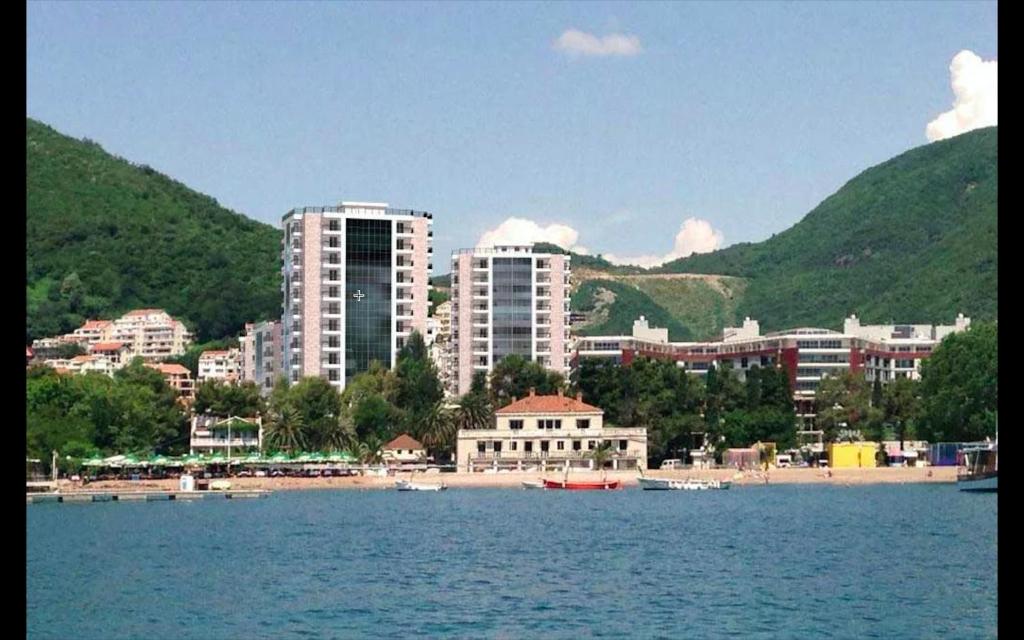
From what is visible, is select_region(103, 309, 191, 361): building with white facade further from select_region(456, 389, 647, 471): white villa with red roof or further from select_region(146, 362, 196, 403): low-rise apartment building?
select_region(456, 389, 647, 471): white villa with red roof

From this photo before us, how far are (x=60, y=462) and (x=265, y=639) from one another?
75961 mm

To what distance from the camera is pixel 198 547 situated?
6300 centimetres

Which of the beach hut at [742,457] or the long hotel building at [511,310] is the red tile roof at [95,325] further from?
the beach hut at [742,457]

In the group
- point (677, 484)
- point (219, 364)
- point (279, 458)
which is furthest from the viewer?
point (219, 364)

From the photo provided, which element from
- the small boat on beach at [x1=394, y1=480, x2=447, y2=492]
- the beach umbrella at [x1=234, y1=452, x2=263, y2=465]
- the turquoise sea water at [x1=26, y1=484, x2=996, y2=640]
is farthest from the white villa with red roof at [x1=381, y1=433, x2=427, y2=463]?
the turquoise sea water at [x1=26, y1=484, x2=996, y2=640]

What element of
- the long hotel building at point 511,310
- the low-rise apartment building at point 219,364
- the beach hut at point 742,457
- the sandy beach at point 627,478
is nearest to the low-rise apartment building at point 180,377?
the low-rise apartment building at point 219,364

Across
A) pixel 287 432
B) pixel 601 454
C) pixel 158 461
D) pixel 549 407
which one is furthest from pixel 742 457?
pixel 158 461

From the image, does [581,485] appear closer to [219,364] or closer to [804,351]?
[804,351]

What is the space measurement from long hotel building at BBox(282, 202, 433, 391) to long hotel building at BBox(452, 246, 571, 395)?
4772 mm

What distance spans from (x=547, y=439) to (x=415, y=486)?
1155 cm

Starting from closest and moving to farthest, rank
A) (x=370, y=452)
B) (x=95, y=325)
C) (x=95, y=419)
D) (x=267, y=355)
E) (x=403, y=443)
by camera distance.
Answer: (x=95, y=419), (x=370, y=452), (x=403, y=443), (x=267, y=355), (x=95, y=325)

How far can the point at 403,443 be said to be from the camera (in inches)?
4722

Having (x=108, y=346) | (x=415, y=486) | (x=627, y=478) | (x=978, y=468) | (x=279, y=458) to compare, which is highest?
(x=108, y=346)
